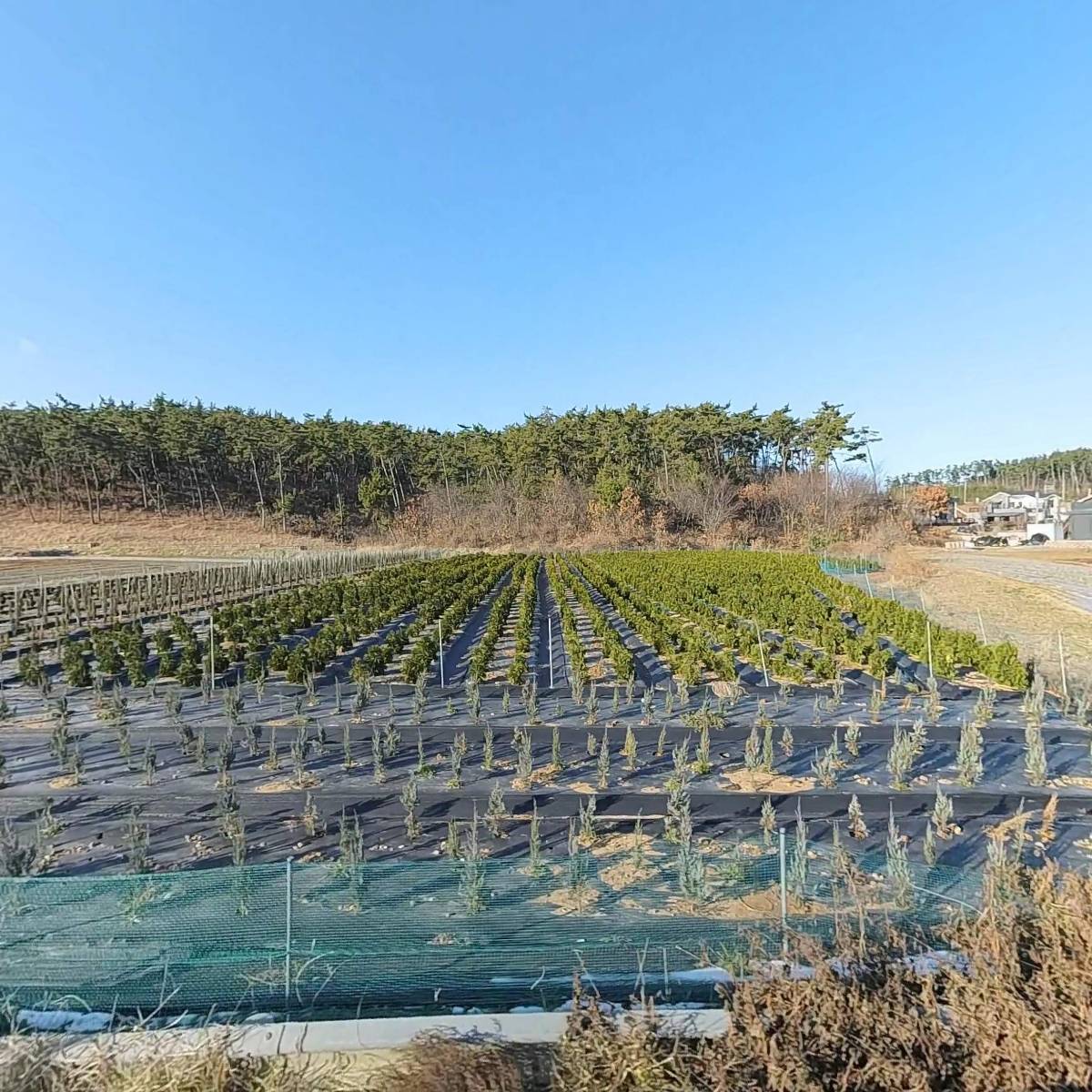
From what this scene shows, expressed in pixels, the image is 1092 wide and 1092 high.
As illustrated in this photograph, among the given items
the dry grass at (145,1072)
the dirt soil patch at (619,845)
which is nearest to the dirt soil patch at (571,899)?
the dirt soil patch at (619,845)

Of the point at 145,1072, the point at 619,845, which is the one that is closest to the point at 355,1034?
the point at 145,1072

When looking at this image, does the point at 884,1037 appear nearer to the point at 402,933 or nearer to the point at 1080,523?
the point at 402,933

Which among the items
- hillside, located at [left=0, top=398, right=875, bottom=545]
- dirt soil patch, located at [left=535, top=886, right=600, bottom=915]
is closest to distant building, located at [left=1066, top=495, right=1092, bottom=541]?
hillside, located at [left=0, top=398, right=875, bottom=545]

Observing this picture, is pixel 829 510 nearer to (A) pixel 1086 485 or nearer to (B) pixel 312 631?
(B) pixel 312 631

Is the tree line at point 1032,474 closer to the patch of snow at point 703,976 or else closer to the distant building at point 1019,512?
the distant building at point 1019,512

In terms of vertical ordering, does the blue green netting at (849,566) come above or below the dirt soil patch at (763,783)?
above

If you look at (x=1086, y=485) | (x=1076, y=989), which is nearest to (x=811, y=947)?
(x=1076, y=989)
